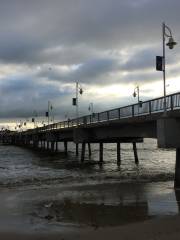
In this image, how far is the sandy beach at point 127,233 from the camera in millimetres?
14023

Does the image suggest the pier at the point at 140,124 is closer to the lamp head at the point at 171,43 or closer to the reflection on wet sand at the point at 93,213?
the lamp head at the point at 171,43

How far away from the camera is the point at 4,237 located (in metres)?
14.9

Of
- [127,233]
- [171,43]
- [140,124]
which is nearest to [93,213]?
[127,233]

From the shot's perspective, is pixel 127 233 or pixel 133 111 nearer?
pixel 127 233

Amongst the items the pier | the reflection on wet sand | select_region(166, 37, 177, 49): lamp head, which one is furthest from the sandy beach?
select_region(166, 37, 177, 49): lamp head

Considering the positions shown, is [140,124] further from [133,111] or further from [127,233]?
[127,233]

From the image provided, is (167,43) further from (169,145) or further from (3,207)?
(3,207)

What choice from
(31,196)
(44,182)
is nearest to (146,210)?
(31,196)

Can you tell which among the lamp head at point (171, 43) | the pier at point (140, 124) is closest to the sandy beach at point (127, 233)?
the pier at point (140, 124)

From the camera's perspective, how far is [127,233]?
14.7m

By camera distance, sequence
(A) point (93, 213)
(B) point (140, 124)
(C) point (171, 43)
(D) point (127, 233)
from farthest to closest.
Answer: (B) point (140, 124) → (C) point (171, 43) → (A) point (93, 213) → (D) point (127, 233)

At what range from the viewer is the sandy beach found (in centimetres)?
1402

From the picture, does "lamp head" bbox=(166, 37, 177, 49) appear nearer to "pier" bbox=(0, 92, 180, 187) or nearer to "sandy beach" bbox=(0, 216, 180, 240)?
"pier" bbox=(0, 92, 180, 187)

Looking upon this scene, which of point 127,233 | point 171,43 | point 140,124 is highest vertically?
point 171,43
